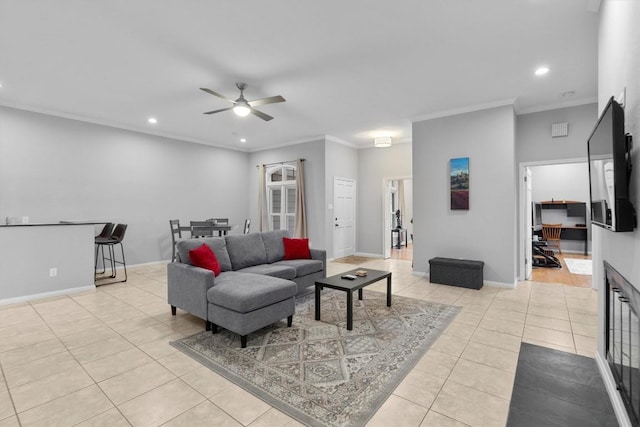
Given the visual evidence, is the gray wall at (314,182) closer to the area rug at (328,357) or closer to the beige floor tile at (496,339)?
the area rug at (328,357)

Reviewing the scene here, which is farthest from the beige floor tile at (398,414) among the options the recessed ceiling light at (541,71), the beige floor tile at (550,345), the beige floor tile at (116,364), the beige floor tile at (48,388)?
the recessed ceiling light at (541,71)

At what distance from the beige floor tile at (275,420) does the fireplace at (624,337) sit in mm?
1820

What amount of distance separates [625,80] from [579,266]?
6.55 metres

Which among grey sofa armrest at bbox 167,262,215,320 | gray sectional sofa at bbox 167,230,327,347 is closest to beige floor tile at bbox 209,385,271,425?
gray sectional sofa at bbox 167,230,327,347

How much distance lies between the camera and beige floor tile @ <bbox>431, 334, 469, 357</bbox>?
282 cm

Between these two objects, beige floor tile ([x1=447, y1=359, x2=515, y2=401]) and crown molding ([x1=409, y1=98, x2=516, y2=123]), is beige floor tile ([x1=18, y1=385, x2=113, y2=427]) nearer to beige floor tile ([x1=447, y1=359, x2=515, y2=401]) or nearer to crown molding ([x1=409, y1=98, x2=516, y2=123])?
beige floor tile ([x1=447, y1=359, x2=515, y2=401])

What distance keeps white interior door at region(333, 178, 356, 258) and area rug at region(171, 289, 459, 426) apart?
12.4 feet

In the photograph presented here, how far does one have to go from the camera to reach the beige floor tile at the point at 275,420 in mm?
1866

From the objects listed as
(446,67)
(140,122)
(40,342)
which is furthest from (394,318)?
(140,122)

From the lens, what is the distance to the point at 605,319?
92.9 inches

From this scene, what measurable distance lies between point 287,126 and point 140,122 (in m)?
2.99

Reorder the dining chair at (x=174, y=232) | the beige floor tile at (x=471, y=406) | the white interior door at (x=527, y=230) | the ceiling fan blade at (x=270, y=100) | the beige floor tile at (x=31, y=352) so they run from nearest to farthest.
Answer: the beige floor tile at (x=471, y=406)
the beige floor tile at (x=31, y=352)
the ceiling fan blade at (x=270, y=100)
the white interior door at (x=527, y=230)
the dining chair at (x=174, y=232)

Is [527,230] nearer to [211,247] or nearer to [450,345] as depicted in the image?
[450,345]

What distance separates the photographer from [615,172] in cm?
161
